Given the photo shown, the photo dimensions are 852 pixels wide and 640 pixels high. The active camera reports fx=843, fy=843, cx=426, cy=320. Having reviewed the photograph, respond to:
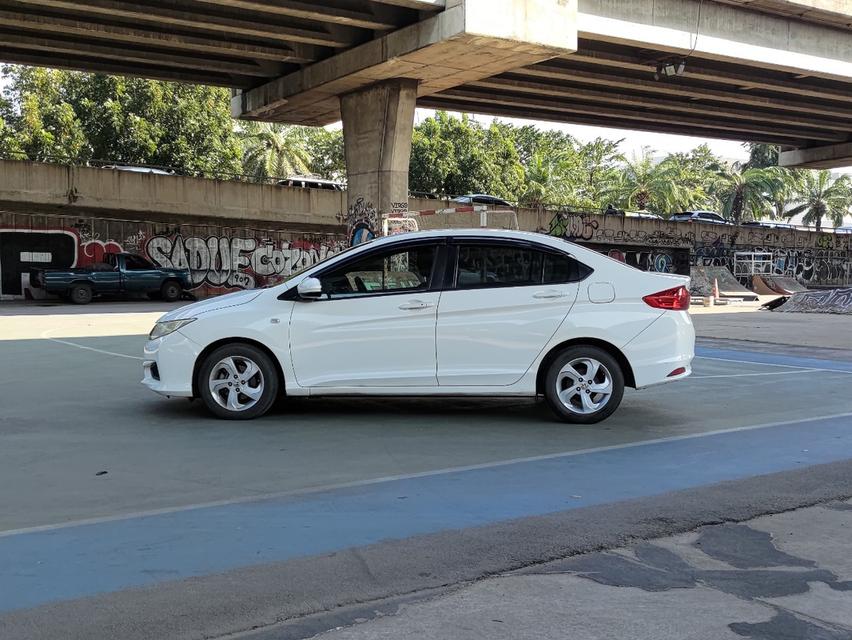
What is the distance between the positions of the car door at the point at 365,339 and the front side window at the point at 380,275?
0.06 meters

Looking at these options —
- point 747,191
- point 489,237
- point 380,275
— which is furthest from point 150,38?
point 747,191

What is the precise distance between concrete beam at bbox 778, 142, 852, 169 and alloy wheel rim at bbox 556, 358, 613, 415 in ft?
118

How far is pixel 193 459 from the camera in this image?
19.7ft

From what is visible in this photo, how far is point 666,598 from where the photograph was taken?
3621mm

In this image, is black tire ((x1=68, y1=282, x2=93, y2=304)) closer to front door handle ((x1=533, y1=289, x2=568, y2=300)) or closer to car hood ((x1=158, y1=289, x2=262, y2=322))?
car hood ((x1=158, y1=289, x2=262, y2=322))

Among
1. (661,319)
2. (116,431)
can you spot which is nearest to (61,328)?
(116,431)

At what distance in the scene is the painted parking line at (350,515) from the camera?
3863 mm

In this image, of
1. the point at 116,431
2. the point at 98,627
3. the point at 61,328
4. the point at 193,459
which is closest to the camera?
the point at 98,627

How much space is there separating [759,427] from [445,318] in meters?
2.94

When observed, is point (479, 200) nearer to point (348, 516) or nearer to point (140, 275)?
point (140, 275)

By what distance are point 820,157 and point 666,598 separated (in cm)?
4034

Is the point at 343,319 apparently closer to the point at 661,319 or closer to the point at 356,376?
the point at 356,376

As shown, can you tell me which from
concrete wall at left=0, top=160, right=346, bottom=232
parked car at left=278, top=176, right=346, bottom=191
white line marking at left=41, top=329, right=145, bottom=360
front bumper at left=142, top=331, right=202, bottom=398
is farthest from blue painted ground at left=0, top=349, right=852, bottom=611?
parked car at left=278, top=176, right=346, bottom=191

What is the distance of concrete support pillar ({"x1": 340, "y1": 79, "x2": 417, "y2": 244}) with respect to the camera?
23.9m
